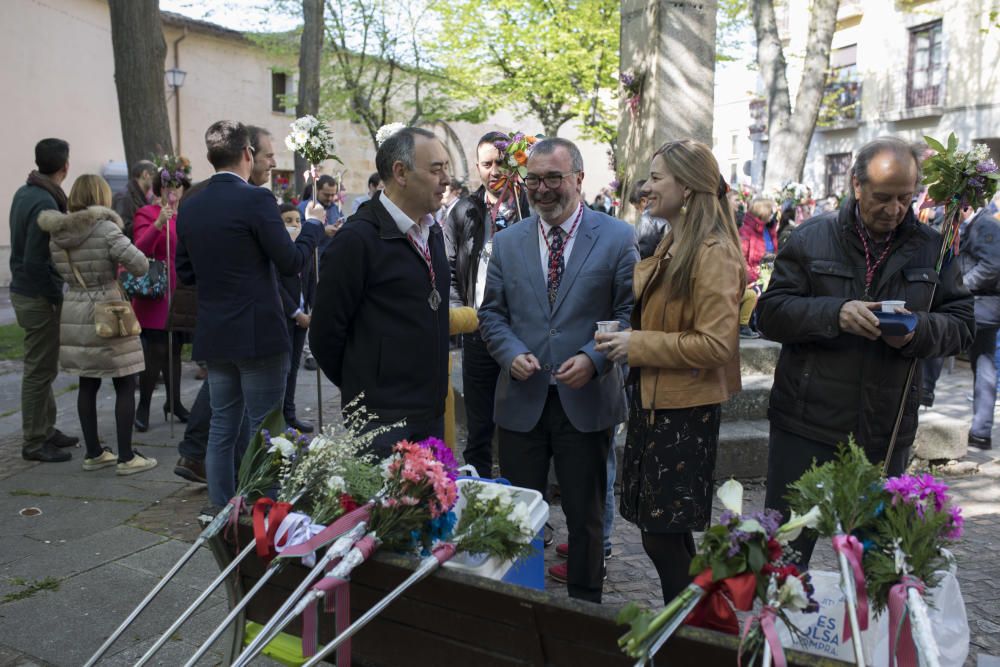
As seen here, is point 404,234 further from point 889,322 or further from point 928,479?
point 928,479

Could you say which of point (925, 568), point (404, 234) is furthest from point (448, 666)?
point (404, 234)

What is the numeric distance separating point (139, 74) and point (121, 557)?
22.7 ft

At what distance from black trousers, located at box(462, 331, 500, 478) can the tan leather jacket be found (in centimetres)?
164

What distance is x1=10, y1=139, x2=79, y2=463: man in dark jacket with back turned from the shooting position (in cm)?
624

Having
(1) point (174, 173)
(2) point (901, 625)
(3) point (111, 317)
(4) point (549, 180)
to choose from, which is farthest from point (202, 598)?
(1) point (174, 173)

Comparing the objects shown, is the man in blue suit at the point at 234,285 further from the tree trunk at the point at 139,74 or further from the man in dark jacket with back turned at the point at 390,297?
the tree trunk at the point at 139,74

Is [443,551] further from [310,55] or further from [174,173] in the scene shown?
[310,55]

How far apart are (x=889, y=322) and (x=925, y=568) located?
121 centimetres

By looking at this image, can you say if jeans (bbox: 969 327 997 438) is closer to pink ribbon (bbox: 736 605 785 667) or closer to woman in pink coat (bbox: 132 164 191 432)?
pink ribbon (bbox: 736 605 785 667)

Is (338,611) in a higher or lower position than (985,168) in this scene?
lower

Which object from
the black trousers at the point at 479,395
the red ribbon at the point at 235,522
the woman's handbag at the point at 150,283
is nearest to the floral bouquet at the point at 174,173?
the woman's handbag at the point at 150,283

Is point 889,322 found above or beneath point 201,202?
beneath

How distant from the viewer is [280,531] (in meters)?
2.57

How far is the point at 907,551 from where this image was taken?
2062 mm
